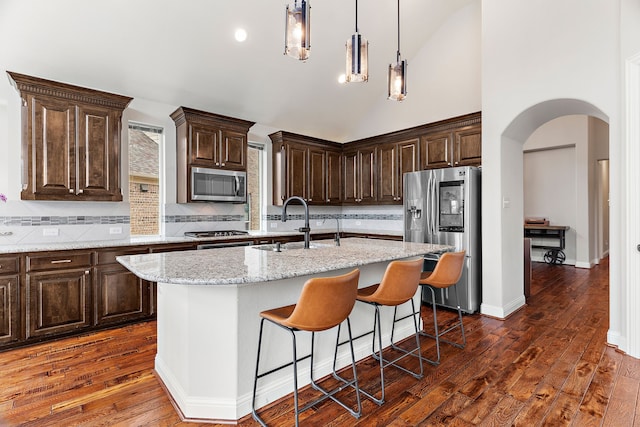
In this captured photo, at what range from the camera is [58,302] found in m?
3.17

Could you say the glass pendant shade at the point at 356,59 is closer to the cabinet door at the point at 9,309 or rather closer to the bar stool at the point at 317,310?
the bar stool at the point at 317,310

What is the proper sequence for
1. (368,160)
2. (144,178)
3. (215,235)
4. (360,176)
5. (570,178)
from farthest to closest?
(570,178) → (360,176) → (368,160) → (215,235) → (144,178)

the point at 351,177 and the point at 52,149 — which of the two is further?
the point at 351,177

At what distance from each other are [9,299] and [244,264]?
245 cm

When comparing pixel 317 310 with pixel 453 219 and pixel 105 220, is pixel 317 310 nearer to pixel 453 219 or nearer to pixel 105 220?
pixel 453 219

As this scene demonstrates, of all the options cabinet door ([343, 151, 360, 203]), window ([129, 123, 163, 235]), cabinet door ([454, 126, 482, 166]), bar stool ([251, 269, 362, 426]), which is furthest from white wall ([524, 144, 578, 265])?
window ([129, 123, 163, 235])

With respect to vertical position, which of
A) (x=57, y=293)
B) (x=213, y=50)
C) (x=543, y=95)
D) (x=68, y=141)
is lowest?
(x=57, y=293)

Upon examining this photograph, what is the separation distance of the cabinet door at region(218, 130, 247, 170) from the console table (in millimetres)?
5996

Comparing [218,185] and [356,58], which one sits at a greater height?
[356,58]

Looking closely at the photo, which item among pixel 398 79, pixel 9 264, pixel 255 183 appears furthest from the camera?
pixel 255 183

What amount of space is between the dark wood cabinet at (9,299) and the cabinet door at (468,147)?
16.0 ft

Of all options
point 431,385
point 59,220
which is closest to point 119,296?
point 59,220

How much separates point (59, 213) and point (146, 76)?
1826 mm

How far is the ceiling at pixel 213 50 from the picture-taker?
10.8ft
